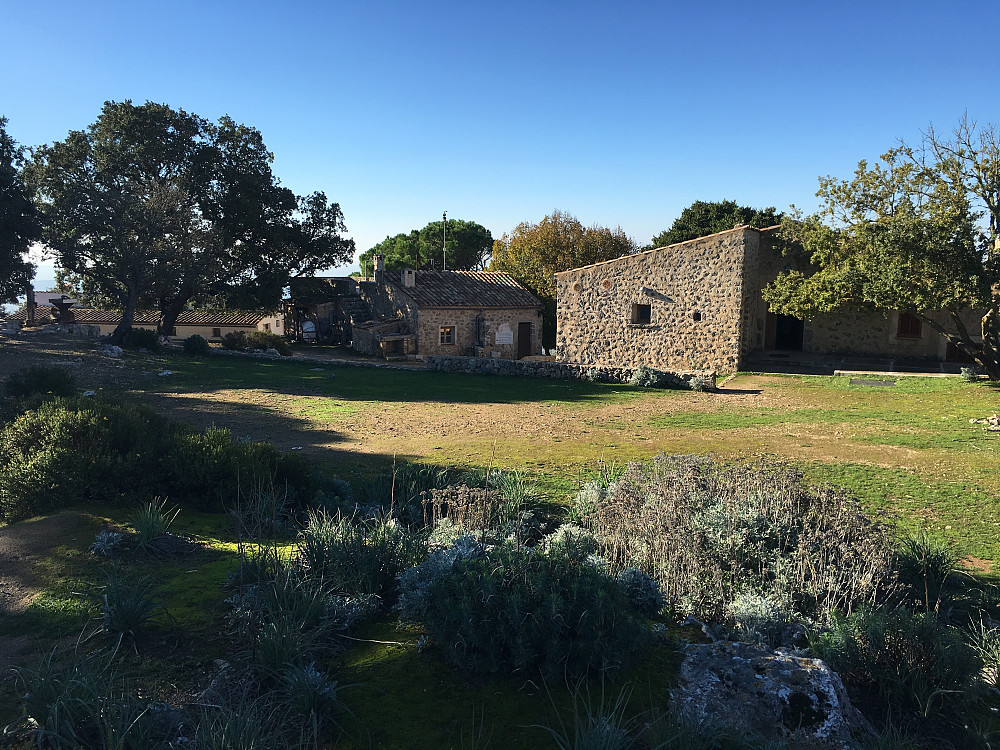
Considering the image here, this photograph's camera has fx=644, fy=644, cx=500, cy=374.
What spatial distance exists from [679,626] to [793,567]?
4.45ft

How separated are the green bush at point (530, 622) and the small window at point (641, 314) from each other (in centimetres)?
2163

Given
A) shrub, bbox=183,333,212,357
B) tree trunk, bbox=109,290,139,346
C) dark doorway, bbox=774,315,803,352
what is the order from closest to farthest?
dark doorway, bbox=774,315,803,352 < shrub, bbox=183,333,212,357 < tree trunk, bbox=109,290,139,346

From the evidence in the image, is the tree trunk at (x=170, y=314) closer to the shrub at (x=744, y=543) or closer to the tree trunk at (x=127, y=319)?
the tree trunk at (x=127, y=319)

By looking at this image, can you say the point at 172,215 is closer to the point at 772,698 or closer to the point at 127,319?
the point at 127,319

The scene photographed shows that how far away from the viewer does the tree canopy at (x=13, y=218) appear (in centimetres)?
2331

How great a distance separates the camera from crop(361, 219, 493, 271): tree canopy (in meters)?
58.7

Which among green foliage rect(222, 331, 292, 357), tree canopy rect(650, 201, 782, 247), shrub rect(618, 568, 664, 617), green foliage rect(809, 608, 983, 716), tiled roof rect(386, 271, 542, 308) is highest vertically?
tree canopy rect(650, 201, 782, 247)

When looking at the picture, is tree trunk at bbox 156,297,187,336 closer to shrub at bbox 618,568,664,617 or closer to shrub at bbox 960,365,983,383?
shrub at bbox 960,365,983,383

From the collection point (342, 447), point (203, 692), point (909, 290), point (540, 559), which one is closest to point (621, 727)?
point (540, 559)

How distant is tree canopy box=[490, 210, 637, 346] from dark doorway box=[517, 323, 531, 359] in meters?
2.83

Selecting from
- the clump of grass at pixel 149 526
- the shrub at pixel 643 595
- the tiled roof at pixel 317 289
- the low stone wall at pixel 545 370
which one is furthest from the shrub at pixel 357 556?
the tiled roof at pixel 317 289

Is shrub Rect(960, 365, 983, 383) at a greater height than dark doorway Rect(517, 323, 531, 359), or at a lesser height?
lesser

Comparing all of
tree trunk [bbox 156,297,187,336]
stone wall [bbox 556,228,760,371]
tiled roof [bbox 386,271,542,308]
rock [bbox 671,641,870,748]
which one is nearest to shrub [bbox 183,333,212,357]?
tree trunk [bbox 156,297,187,336]

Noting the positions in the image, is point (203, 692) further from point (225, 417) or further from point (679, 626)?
point (225, 417)
